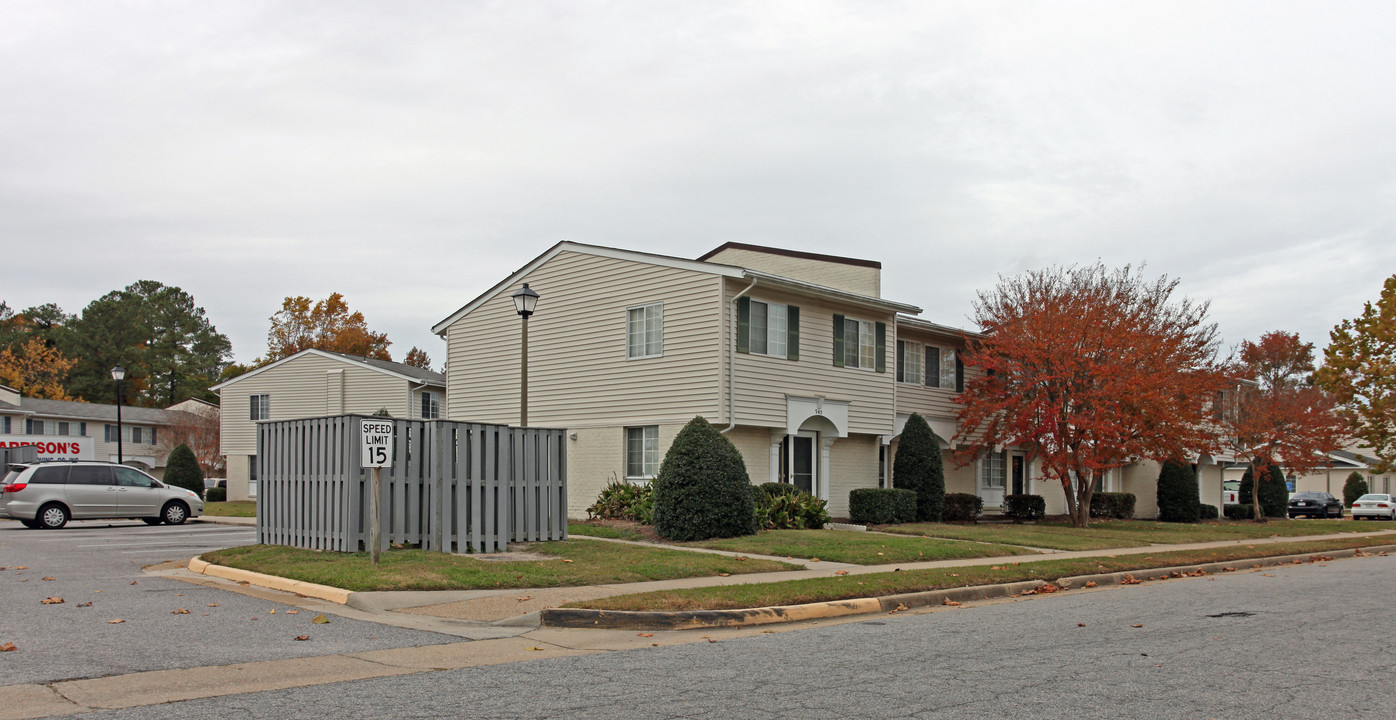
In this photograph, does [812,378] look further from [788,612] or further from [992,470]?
[788,612]

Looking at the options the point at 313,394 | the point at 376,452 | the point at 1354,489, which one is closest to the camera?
the point at 376,452

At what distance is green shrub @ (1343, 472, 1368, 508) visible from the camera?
190 ft

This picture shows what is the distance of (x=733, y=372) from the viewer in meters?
23.3

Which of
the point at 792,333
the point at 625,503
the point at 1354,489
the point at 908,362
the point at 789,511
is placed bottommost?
the point at 1354,489

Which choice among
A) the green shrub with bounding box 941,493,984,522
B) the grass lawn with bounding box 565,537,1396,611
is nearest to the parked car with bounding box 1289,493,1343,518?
the green shrub with bounding box 941,493,984,522

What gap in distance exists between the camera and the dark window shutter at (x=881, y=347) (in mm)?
27875

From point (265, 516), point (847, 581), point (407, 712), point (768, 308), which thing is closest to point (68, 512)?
point (265, 516)

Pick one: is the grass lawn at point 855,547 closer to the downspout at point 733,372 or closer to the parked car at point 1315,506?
the downspout at point 733,372

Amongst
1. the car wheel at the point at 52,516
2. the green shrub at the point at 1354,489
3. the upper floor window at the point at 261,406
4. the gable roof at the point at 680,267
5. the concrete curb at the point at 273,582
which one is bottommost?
the green shrub at the point at 1354,489

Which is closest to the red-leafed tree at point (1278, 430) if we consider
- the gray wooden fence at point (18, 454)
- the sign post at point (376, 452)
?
the sign post at point (376, 452)

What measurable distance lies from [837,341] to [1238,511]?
23.8 metres

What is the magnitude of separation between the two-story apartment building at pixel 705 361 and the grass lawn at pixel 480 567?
26.7 ft

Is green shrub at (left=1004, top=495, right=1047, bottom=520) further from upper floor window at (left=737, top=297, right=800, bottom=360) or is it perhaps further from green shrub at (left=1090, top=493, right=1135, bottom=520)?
upper floor window at (left=737, top=297, right=800, bottom=360)

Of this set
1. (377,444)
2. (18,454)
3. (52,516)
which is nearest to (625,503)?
(377,444)
